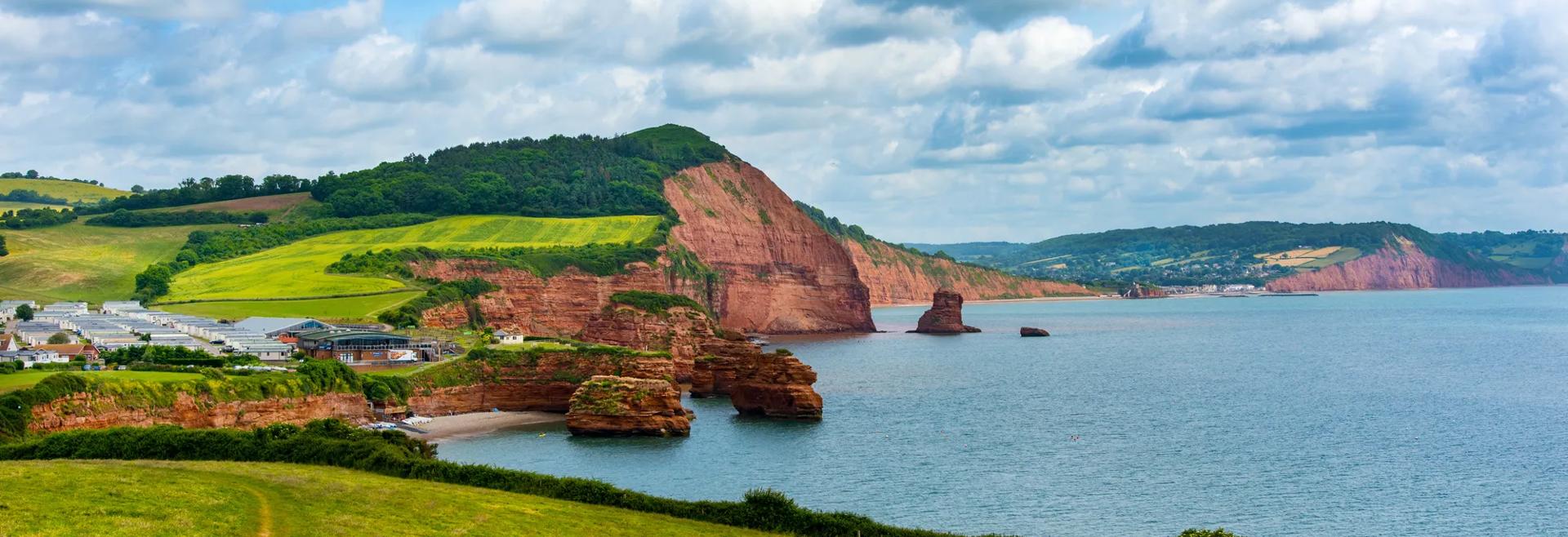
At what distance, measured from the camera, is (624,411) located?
76.8 metres

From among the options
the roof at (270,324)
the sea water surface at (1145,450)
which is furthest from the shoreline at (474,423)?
the roof at (270,324)

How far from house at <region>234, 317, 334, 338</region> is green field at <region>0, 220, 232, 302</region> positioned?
46.3m

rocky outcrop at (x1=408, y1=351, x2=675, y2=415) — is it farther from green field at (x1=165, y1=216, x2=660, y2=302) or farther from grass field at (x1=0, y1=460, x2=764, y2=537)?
grass field at (x1=0, y1=460, x2=764, y2=537)

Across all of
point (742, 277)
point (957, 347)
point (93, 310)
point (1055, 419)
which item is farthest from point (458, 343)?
point (742, 277)

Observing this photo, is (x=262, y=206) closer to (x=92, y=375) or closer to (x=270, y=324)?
(x=270, y=324)

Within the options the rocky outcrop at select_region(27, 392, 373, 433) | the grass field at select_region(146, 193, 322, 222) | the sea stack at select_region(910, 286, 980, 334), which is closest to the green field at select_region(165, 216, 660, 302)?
the grass field at select_region(146, 193, 322, 222)

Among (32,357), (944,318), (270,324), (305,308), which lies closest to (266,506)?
(32,357)

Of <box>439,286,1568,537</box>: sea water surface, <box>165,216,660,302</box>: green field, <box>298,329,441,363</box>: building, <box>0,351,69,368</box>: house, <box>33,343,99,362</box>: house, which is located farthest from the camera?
<box>165,216,660,302</box>: green field

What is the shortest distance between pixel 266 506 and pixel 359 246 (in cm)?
12772

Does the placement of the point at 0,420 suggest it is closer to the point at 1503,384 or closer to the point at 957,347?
the point at 1503,384

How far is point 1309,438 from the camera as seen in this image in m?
73.3

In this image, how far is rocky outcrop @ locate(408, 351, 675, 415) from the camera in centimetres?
8506

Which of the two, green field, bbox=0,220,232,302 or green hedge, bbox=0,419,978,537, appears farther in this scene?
green field, bbox=0,220,232,302

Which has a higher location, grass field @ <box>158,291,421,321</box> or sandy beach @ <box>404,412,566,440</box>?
grass field @ <box>158,291,421,321</box>
